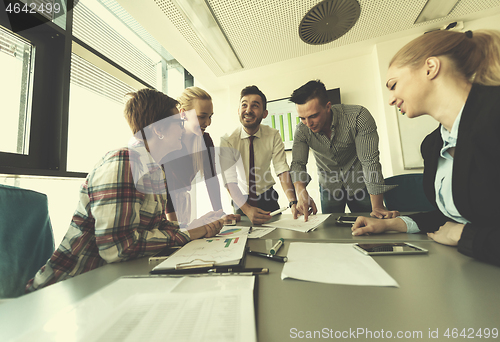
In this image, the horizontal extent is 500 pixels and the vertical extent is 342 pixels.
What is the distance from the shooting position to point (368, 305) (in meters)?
0.38

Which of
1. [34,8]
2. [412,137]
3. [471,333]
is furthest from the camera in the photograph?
[412,137]

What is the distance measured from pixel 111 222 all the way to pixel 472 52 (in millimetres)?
1370

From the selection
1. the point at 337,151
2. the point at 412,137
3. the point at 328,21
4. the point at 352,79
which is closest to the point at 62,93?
the point at 337,151

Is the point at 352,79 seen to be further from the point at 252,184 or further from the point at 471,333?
the point at 471,333

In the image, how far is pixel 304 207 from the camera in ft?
4.27

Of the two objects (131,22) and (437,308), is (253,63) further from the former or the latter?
(437,308)

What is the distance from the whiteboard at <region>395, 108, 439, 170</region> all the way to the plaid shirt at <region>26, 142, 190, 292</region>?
9.04 ft

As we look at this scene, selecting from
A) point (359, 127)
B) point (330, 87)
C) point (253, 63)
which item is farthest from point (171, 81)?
point (359, 127)

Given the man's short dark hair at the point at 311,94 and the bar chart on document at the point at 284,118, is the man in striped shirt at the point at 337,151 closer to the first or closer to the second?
the man's short dark hair at the point at 311,94

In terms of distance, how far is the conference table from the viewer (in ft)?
1.04

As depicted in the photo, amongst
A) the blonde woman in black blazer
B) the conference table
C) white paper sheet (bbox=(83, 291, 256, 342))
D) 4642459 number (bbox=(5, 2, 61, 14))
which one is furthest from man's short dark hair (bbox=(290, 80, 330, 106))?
4642459 number (bbox=(5, 2, 61, 14))

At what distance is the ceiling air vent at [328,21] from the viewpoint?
1922 millimetres

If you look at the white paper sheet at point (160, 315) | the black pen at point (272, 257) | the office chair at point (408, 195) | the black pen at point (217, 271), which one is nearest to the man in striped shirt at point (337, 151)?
the office chair at point (408, 195)

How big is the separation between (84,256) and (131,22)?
2671mm
